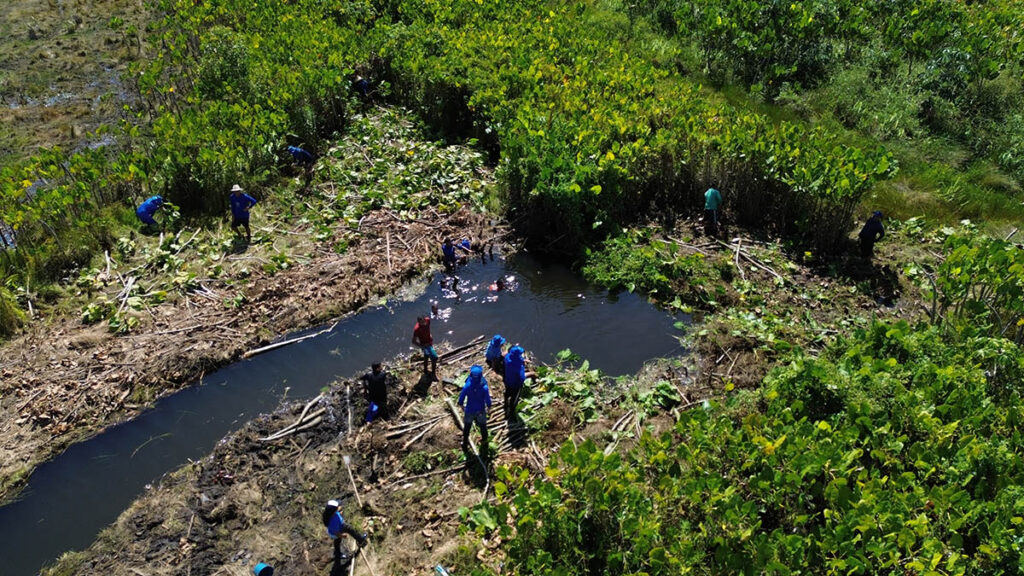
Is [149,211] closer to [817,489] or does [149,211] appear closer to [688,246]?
[688,246]

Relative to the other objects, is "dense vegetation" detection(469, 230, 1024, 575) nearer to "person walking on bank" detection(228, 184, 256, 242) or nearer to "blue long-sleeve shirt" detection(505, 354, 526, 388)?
"blue long-sleeve shirt" detection(505, 354, 526, 388)

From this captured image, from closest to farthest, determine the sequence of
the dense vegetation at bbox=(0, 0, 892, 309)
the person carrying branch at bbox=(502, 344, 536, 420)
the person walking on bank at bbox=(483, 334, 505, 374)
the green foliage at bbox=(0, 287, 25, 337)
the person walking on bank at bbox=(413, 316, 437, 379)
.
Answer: the person carrying branch at bbox=(502, 344, 536, 420), the person walking on bank at bbox=(483, 334, 505, 374), the person walking on bank at bbox=(413, 316, 437, 379), the green foliage at bbox=(0, 287, 25, 337), the dense vegetation at bbox=(0, 0, 892, 309)

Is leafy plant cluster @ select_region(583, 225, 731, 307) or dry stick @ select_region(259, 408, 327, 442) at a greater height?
leafy plant cluster @ select_region(583, 225, 731, 307)

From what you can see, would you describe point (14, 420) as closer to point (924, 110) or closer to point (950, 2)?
point (924, 110)

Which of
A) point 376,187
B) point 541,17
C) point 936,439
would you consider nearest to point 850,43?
point 541,17

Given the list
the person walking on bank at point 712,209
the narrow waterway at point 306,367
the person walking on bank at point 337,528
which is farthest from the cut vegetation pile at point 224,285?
the person walking on bank at point 712,209

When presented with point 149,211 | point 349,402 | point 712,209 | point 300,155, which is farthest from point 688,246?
point 149,211

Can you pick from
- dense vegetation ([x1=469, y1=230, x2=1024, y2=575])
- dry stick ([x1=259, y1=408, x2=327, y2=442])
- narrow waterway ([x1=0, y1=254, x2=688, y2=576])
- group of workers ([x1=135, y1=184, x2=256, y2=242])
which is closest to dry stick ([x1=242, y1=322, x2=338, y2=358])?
narrow waterway ([x1=0, y1=254, x2=688, y2=576])
